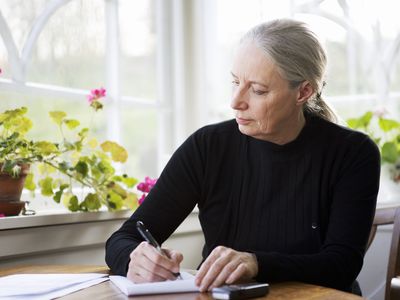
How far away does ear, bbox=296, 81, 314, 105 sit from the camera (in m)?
1.83

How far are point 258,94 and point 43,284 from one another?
0.79 meters

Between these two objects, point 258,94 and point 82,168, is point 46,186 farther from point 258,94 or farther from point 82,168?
point 258,94

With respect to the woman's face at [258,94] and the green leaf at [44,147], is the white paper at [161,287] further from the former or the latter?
the green leaf at [44,147]

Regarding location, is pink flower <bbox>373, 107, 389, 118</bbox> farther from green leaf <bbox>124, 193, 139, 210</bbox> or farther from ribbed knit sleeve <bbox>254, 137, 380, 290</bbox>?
green leaf <bbox>124, 193, 139, 210</bbox>

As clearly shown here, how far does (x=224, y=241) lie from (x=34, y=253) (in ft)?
2.02

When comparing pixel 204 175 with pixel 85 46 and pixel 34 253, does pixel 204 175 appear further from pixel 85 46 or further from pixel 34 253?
pixel 85 46

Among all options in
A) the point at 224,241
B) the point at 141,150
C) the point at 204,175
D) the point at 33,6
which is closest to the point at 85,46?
the point at 33,6

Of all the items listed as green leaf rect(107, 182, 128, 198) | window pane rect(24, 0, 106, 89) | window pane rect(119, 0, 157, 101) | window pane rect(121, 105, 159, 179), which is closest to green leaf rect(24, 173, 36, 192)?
green leaf rect(107, 182, 128, 198)

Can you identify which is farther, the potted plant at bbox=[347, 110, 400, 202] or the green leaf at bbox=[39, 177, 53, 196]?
the potted plant at bbox=[347, 110, 400, 202]

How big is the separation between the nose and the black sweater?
0.69ft

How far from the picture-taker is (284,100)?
5.87 feet

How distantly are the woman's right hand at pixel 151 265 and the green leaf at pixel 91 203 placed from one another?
2.39ft

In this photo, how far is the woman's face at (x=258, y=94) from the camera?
5.65ft

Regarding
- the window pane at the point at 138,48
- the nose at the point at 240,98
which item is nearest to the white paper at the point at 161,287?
the nose at the point at 240,98
